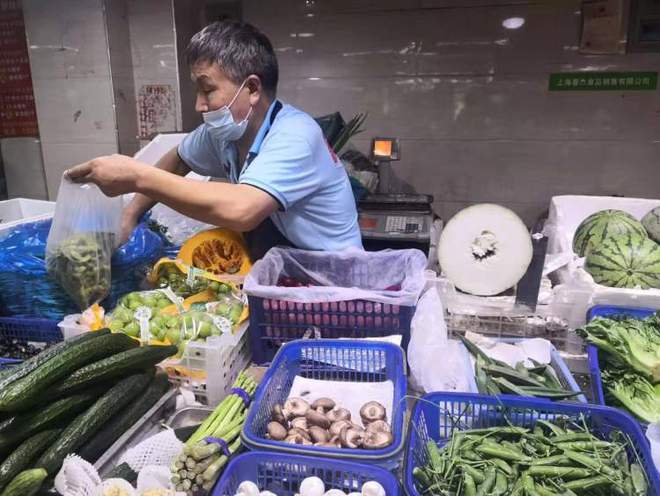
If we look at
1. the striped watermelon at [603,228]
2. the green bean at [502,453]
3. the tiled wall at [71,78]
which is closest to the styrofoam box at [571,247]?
the striped watermelon at [603,228]

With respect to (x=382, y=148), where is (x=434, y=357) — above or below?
below

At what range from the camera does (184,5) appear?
3.71 metres

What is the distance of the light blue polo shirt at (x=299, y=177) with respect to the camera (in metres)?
1.64

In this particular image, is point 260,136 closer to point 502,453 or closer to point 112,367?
point 112,367

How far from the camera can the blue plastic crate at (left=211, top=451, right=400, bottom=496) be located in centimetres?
100

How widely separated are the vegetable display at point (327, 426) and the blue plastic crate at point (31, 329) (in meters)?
0.99

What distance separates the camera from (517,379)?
54.9 inches

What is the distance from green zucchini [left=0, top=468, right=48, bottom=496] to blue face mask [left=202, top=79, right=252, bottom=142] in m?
1.27

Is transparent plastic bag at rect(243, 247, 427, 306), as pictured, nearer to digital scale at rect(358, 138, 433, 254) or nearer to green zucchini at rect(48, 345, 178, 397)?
green zucchini at rect(48, 345, 178, 397)

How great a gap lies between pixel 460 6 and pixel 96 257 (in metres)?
3.11

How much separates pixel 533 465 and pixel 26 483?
44.1 inches

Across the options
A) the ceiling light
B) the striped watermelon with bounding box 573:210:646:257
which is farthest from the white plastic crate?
the ceiling light

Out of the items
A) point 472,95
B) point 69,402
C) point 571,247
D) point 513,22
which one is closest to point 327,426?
point 69,402

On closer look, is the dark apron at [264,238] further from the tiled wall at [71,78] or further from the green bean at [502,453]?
the tiled wall at [71,78]
